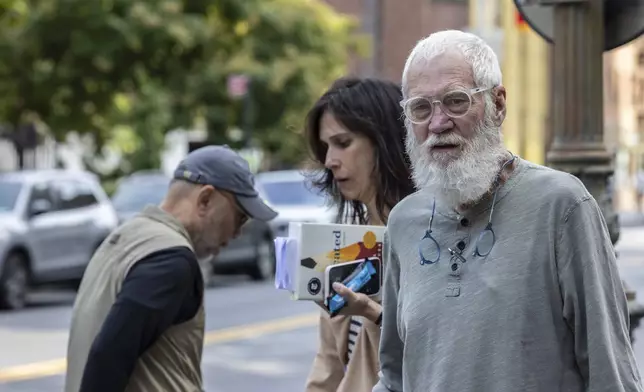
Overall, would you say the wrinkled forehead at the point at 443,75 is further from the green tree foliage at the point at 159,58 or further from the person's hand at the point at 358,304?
the green tree foliage at the point at 159,58

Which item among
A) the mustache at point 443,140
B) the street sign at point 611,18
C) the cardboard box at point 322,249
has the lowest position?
the cardboard box at point 322,249

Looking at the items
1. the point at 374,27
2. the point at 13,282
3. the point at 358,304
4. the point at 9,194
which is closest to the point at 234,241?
the point at 9,194

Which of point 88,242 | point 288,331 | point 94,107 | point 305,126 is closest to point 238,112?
point 94,107

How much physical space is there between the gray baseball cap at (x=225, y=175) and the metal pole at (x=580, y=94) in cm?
156

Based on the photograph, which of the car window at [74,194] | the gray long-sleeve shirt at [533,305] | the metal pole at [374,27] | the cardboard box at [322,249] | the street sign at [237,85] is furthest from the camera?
the metal pole at [374,27]

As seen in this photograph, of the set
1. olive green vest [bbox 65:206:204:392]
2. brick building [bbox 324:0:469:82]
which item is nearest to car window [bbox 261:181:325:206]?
olive green vest [bbox 65:206:204:392]

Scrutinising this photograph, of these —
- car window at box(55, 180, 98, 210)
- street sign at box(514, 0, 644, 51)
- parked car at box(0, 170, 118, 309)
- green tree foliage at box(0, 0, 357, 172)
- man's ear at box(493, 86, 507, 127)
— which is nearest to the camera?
man's ear at box(493, 86, 507, 127)

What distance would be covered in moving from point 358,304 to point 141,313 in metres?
0.66

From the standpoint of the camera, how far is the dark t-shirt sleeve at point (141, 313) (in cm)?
383

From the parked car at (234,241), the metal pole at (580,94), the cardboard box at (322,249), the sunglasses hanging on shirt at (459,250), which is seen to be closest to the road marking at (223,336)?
the parked car at (234,241)

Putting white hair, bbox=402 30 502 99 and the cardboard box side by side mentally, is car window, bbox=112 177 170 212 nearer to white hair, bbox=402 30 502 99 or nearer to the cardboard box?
the cardboard box

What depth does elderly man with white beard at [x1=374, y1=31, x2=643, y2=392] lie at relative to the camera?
274 centimetres

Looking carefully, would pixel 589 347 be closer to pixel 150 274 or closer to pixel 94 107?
pixel 150 274

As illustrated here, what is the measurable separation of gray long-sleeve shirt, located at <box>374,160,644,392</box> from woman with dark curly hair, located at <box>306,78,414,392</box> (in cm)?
107
